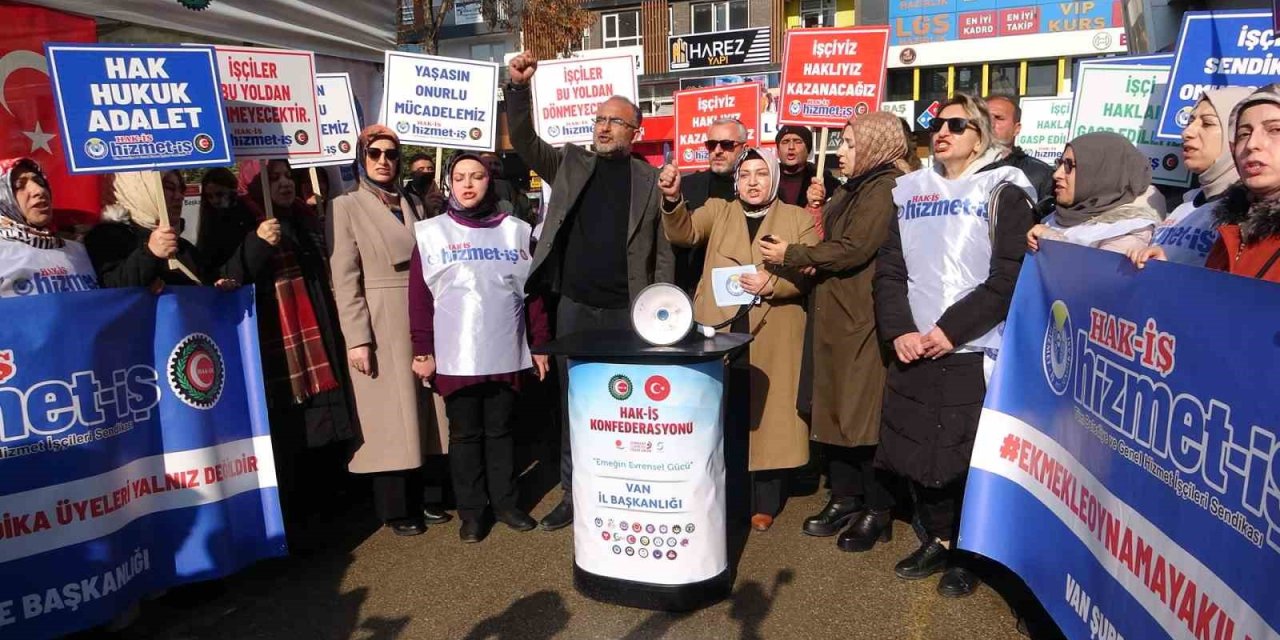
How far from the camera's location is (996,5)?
30.8 m

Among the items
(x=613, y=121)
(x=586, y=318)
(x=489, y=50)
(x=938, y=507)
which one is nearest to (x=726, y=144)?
(x=613, y=121)

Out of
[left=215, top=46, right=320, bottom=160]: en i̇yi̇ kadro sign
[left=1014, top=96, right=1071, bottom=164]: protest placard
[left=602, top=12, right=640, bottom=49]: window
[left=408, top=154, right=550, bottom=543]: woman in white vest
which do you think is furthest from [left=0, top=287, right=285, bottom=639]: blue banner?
[left=602, top=12, right=640, bottom=49]: window

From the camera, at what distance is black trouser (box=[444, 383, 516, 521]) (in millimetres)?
4598

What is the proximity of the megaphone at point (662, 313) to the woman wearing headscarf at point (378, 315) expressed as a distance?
1652 millimetres

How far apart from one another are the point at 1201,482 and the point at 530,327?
10.8 feet

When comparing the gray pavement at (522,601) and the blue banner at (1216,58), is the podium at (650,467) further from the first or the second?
the blue banner at (1216,58)

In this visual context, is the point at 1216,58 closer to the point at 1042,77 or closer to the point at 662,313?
the point at 662,313

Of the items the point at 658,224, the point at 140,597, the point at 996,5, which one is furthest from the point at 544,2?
the point at 140,597

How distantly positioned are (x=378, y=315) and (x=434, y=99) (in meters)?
2.02

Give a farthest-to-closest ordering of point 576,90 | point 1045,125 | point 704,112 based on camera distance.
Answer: point 1045,125
point 704,112
point 576,90

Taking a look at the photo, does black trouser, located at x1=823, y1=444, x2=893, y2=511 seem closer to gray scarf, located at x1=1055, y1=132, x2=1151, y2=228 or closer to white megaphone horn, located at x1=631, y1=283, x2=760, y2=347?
white megaphone horn, located at x1=631, y1=283, x2=760, y2=347

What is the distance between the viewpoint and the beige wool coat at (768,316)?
447cm

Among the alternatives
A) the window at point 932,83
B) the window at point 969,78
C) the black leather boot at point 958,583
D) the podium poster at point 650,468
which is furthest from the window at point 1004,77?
the podium poster at point 650,468

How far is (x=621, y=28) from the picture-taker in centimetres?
3612
